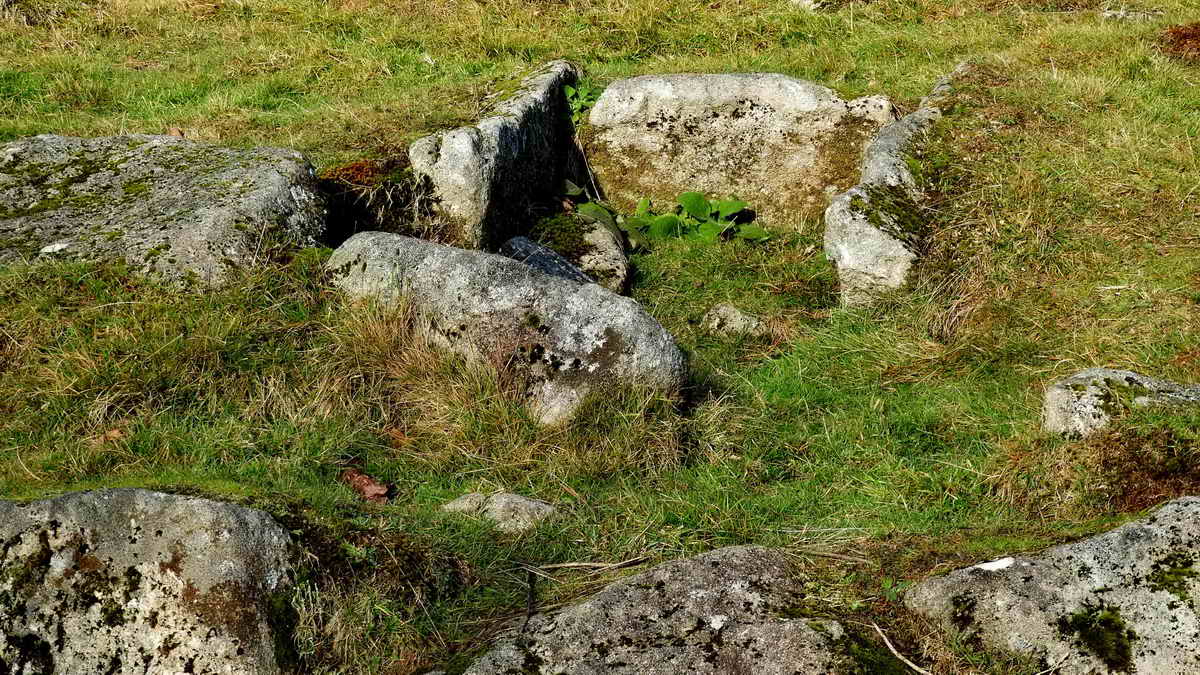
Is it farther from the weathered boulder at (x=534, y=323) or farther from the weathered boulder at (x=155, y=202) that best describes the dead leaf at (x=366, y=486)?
the weathered boulder at (x=155, y=202)

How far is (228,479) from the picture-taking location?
175 inches

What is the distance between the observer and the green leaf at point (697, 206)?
844 centimetres

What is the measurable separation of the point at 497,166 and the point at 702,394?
8.69 ft

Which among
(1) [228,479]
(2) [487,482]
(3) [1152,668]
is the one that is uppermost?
(3) [1152,668]

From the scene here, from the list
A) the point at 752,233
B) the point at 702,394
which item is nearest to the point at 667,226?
the point at 752,233

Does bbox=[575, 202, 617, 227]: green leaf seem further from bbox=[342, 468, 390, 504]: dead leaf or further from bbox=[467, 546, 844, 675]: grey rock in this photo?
bbox=[467, 546, 844, 675]: grey rock

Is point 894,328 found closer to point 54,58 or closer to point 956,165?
point 956,165

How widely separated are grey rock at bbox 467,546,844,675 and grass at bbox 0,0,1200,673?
0.20 m

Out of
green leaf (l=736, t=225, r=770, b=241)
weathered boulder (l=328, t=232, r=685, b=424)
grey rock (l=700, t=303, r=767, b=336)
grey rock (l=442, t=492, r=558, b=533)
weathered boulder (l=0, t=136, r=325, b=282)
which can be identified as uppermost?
weathered boulder (l=0, t=136, r=325, b=282)

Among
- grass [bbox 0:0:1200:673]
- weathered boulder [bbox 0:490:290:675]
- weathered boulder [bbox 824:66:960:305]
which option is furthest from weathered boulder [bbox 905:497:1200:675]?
weathered boulder [bbox 824:66:960:305]

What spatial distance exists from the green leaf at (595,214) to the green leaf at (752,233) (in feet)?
3.22

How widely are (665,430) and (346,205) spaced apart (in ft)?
9.98

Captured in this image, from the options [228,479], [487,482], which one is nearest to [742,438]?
[487,482]

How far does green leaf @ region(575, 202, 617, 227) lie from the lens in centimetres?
827
